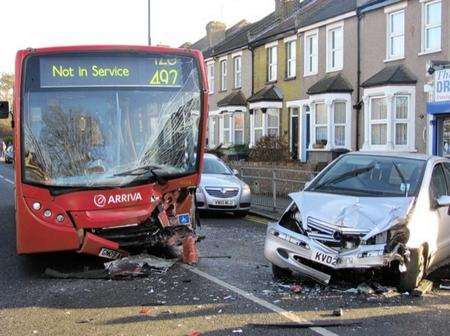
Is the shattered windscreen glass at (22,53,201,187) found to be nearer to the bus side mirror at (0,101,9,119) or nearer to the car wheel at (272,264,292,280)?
the bus side mirror at (0,101,9,119)

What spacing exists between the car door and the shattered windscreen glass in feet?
10.6

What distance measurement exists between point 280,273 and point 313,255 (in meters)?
0.85

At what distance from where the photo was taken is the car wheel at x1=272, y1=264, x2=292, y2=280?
764 cm

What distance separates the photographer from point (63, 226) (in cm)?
802

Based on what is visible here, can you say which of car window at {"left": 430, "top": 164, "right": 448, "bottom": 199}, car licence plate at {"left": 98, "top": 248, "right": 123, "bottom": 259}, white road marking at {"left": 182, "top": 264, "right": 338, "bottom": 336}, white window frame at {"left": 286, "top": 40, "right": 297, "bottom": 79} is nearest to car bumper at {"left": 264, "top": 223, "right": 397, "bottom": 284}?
white road marking at {"left": 182, "top": 264, "right": 338, "bottom": 336}

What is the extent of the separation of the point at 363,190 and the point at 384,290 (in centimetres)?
134

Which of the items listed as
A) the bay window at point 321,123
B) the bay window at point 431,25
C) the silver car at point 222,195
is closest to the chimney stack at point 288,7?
the bay window at point 321,123

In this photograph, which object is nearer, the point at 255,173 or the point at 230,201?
the point at 230,201

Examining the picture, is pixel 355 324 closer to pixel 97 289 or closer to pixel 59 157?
pixel 97 289

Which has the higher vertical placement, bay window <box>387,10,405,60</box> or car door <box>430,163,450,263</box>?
bay window <box>387,10,405,60</box>

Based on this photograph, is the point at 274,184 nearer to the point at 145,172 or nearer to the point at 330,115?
the point at 145,172

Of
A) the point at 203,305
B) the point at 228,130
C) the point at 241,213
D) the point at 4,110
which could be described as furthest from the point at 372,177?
the point at 228,130

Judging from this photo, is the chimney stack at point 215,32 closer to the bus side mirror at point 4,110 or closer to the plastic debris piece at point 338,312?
the bus side mirror at point 4,110

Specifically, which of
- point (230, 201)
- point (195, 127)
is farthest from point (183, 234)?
point (230, 201)
